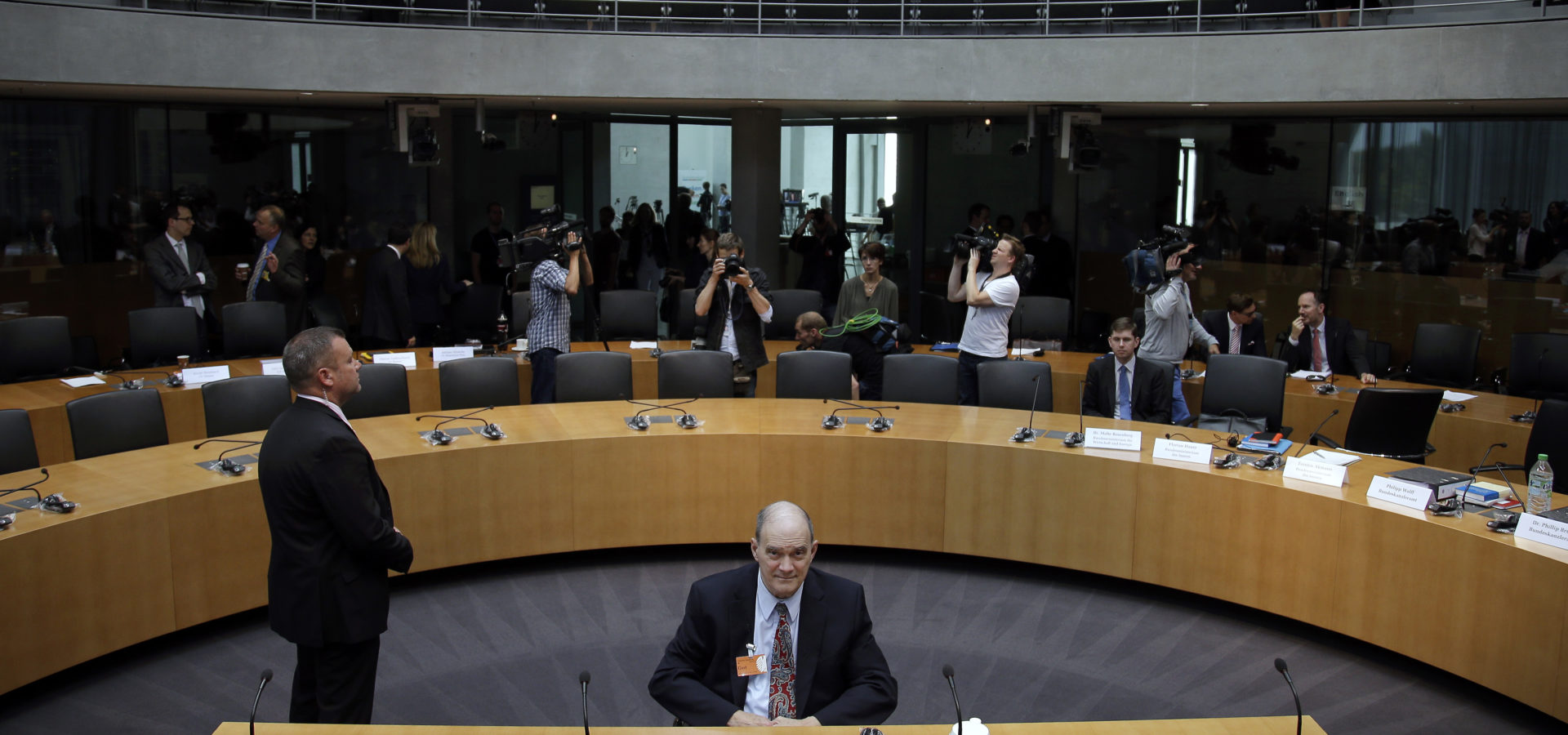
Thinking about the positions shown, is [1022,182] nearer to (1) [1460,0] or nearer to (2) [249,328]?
(1) [1460,0]

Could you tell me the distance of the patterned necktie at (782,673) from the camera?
3.44 m

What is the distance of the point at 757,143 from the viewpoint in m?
11.5

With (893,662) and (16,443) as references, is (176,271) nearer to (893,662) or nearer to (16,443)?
(16,443)

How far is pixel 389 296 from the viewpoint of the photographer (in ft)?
30.8

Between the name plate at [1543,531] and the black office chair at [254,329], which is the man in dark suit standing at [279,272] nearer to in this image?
the black office chair at [254,329]

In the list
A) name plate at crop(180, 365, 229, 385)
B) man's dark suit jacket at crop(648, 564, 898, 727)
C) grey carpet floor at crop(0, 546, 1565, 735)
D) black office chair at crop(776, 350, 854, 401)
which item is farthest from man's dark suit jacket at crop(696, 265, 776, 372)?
man's dark suit jacket at crop(648, 564, 898, 727)

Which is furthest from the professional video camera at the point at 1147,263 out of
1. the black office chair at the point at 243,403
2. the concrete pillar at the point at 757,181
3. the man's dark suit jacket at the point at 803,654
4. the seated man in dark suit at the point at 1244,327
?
the black office chair at the point at 243,403

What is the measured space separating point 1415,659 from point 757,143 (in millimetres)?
7695

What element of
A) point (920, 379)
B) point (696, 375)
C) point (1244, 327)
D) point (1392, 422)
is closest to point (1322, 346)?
point (1244, 327)

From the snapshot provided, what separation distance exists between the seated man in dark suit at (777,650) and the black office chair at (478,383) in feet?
13.9

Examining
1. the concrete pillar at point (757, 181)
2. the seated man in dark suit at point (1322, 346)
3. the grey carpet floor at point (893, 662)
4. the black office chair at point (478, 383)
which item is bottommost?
the grey carpet floor at point (893, 662)

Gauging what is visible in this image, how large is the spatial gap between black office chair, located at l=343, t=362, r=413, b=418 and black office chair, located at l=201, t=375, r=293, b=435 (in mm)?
409

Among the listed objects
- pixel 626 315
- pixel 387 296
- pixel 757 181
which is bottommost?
pixel 626 315

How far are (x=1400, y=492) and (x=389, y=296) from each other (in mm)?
7148
